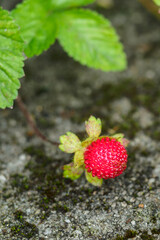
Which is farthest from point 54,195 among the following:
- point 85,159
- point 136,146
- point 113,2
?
point 113,2

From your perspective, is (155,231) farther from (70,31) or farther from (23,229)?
(70,31)

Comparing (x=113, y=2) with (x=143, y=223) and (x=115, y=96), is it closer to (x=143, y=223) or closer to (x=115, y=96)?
(x=115, y=96)

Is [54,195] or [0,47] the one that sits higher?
[0,47]

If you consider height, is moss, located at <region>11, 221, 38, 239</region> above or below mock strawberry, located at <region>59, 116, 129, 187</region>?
below

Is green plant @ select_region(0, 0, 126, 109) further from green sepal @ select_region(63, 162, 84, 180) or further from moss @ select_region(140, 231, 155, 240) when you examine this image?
moss @ select_region(140, 231, 155, 240)

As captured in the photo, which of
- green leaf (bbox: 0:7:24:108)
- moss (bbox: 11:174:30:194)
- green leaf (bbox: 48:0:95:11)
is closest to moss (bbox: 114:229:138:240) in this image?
moss (bbox: 11:174:30:194)

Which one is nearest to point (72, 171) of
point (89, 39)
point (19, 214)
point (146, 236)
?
point (19, 214)
